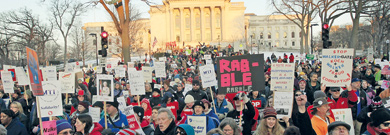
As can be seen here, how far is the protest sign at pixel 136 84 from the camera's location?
8.66 m

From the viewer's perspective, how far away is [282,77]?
22.3 feet

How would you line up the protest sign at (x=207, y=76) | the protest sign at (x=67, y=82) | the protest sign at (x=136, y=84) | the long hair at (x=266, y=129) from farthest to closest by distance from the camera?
1. the protest sign at (x=67, y=82)
2. the protest sign at (x=136, y=84)
3. the protest sign at (x=207, y=76)
4. the long hair at (x=266, y=129)

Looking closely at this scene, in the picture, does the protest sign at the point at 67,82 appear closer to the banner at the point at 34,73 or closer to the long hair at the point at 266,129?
the banner at the point at 34,73

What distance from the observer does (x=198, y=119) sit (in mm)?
5801

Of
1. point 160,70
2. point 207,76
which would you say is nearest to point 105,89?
point 207,76

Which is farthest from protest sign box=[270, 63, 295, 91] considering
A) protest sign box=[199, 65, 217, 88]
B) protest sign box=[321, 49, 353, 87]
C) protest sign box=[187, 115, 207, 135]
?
protest sign box=[199, 65, 217, 88]

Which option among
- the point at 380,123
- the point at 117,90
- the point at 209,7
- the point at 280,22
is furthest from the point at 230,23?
the point at 380,123

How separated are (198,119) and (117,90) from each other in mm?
5793

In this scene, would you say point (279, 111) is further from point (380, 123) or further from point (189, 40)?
point (189, 40)

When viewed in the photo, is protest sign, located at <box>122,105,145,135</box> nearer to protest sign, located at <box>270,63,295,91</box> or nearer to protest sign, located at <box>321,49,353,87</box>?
protest sign, located at <box>270,63,295,91</box>

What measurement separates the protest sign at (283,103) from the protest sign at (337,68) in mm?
1140

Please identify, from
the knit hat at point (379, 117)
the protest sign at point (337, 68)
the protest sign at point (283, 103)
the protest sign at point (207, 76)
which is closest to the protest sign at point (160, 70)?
the protest sign at point (207, 76)

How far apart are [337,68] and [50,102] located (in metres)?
5.31

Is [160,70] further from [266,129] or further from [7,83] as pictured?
[266,129]
